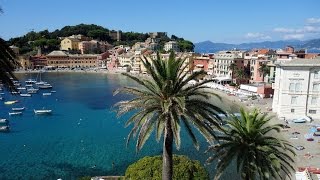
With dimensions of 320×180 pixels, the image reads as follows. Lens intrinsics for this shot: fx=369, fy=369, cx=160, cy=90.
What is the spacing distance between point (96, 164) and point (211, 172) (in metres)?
13.7

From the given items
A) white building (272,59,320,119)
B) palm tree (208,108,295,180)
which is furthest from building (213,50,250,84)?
palm tree (208,108,295,180)

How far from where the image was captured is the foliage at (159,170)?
82.5 ft

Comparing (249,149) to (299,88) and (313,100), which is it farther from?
(313,100)

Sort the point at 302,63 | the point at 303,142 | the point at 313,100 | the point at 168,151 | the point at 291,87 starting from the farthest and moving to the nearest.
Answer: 1. the point at 291,87
2. the point at 313,100
3. the point at 302,63
4. the point at 303,142
5. the point at 168,151

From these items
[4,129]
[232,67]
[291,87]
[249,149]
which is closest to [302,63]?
[291,87]

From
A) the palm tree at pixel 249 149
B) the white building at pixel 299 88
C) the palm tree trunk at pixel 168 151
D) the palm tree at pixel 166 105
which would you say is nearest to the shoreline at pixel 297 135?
the palm tree at pixel 249 149

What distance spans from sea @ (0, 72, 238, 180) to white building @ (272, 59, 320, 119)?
60.9 ft

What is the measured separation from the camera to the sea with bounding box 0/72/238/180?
4203cm

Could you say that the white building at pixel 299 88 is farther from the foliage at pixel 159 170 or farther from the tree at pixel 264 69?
the tree at pixel 264 69

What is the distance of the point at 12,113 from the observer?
260 ft

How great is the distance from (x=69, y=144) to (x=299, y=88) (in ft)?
128

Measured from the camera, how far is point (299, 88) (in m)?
63.0

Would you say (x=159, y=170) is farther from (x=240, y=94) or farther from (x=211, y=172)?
(x=240, y=94)

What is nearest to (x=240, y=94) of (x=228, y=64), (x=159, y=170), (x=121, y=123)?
(x=228, y=64)
